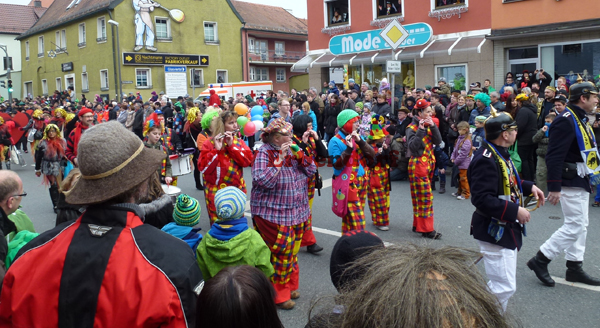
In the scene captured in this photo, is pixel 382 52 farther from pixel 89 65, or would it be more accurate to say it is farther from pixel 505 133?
pixel 89 65

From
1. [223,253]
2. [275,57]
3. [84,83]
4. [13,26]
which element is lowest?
[223,253]

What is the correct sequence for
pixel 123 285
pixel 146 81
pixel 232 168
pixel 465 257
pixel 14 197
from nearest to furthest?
1. pixel 465 257
2. pixel 123 285
3. pixel 14 197
4. pixel 232 168
5. pixel 146 81

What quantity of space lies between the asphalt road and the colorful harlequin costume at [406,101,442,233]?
0.23 meters

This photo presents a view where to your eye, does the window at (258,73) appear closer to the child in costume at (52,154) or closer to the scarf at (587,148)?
the child in costume at (52,154)

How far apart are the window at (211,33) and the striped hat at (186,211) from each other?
122 ft

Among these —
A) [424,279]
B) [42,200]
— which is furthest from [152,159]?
[42,200]

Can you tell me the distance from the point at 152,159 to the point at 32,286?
644 millimetres

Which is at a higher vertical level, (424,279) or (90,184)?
(90,184)

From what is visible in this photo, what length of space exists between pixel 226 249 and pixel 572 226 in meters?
3.26

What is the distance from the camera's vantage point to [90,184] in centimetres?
192

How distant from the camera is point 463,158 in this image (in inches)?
363

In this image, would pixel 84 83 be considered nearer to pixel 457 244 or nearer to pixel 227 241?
pixel 457 244

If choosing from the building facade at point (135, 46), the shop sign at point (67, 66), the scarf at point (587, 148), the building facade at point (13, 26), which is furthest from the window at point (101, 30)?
the scarf at point (587, 148)

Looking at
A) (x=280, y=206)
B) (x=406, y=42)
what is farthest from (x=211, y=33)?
(x=280, y=206)
